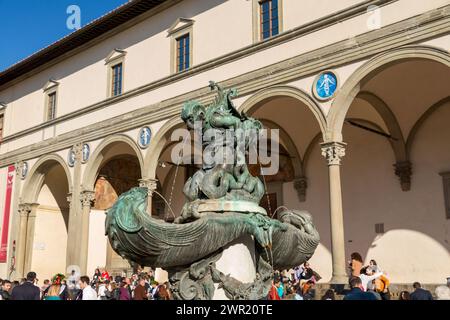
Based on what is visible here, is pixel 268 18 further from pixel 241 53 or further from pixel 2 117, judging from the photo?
pixel 2 117

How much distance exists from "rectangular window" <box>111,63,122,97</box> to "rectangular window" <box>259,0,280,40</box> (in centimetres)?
642

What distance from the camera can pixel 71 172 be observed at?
1945 cm

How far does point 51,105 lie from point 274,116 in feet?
33.9

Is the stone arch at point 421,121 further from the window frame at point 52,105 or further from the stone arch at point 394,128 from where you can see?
the window frame at point 52,105

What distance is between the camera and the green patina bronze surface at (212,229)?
13.7 ft

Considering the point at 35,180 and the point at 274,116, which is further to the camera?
the point at 35,180

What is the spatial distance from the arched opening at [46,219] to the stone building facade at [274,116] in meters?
0.06

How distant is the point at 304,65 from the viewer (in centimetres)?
1288

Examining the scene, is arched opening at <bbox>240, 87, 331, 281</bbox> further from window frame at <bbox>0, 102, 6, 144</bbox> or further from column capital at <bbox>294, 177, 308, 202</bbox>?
window frame at <bbox>0, 102, 6, 144</bbox>

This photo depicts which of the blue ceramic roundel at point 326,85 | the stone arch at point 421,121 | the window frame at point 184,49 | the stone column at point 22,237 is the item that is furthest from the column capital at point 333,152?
the stone column at point 22,237

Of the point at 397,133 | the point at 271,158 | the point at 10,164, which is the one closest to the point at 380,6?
the point at 397,133

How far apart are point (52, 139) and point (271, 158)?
892 cm

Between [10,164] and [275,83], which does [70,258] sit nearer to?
[10,164]

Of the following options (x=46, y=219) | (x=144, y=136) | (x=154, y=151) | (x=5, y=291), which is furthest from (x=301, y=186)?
(x=46, y=219)
